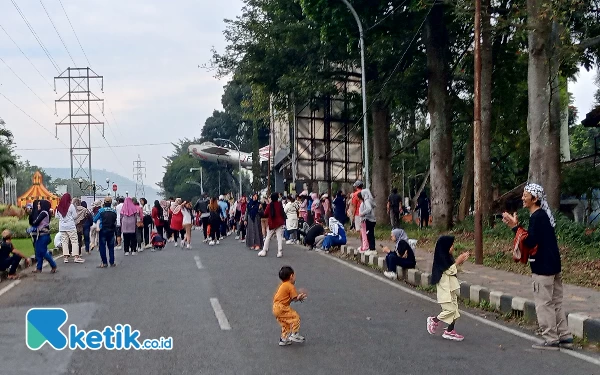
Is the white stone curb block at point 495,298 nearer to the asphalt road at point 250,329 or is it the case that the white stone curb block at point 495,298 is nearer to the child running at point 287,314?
the asphalt road at point 250,329

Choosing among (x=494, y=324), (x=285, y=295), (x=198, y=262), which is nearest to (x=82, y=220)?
(x=198, y=262)

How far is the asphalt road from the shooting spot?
7.69 meters

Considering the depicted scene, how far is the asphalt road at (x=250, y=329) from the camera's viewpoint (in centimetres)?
769

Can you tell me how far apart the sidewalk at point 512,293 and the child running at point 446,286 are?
1.65 meters

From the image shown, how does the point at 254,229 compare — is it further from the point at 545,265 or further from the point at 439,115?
the point at 545,265

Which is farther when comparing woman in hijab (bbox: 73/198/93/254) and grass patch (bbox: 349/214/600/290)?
Result: woman in hijab (bbox: 73/198/93/254)

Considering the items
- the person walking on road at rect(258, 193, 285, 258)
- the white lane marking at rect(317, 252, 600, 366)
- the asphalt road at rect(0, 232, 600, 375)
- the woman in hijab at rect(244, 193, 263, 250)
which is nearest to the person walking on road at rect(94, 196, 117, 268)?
the asphalt road at rect(0, 232, 600, 375)

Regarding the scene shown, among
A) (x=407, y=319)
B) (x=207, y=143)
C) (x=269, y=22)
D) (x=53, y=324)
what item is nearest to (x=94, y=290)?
(x=53, y=324)

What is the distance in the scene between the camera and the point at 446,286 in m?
9.41

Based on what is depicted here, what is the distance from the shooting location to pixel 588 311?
10.4 metres

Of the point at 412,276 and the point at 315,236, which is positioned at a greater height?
the point at 315,236

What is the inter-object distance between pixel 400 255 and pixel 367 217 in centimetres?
388

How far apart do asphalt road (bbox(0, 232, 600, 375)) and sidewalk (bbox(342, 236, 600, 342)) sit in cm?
87

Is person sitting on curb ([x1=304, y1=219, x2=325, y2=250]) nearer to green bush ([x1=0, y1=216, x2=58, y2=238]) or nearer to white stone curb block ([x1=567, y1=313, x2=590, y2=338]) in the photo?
white stone curb block ([x1=567, y1=313, x2=590, y2=338])
